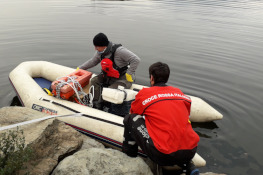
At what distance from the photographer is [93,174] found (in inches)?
97.0

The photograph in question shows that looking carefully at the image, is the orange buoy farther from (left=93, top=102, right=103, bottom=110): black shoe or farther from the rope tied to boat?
(left=93, top=102, right=103, bottom=110): black shoe

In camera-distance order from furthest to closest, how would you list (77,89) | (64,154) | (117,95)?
1. (77,89)
2. (117,95)
3. (64,154)

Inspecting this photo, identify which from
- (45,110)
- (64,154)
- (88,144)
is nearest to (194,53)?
(45,110)

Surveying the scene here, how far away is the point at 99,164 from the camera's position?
260cm

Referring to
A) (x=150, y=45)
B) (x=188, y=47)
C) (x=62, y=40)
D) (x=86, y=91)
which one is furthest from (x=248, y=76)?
(x=62, y=40)

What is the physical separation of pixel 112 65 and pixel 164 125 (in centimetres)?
243

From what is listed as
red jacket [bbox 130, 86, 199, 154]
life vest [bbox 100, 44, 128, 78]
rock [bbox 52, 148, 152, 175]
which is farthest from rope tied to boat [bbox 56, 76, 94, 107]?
red jacket [bbox 130, 86, 199, 154]


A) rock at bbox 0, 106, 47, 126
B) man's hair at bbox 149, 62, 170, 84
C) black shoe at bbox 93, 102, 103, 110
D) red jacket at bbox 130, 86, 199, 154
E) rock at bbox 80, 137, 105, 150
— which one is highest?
man's hair at bbox 149, 62, 170, 84

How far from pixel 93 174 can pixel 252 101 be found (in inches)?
201

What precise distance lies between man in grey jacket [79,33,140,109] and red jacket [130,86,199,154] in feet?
6.23

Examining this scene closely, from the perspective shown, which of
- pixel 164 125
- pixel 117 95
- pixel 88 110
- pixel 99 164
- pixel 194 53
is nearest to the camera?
pixel 164 125

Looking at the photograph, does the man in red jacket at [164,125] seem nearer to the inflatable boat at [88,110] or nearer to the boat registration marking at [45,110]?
the inflatable boat at [88,110]

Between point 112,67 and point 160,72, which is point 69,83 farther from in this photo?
point 160,72

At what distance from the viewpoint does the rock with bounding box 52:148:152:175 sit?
97.5 inches
